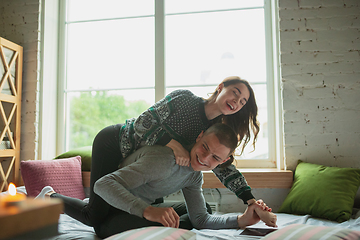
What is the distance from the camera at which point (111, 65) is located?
122 inches

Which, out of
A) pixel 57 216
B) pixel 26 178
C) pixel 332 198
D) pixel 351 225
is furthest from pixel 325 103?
pixel 57 216

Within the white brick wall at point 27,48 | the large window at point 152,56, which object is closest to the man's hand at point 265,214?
the large window at point 152,56

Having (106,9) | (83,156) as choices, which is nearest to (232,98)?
(83,156)

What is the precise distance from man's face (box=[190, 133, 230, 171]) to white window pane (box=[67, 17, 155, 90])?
1.69 metres

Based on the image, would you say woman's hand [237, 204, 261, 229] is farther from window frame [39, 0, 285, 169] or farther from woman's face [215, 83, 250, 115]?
window frame [39, 0, 285, 169]

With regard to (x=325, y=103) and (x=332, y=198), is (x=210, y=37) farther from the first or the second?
(x=332, y=198)

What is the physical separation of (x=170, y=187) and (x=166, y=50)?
Result: 1.84 meters

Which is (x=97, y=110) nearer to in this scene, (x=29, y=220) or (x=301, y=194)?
(x=301, y=194)

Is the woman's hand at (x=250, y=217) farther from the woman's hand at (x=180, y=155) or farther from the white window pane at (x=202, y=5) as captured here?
the white window pane at (x=202, y=5)

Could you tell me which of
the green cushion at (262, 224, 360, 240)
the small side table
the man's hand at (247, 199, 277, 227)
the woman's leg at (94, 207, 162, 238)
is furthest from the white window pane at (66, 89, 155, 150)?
the small side table

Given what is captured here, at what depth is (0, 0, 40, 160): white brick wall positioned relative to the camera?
2.84m

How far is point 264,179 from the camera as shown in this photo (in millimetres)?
2381

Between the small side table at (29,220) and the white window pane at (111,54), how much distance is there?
9.09ft

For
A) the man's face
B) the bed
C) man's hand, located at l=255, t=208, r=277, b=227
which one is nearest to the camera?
the man's face
